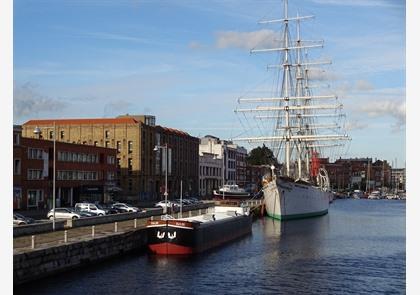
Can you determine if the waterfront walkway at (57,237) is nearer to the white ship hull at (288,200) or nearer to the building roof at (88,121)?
the white ship hull at (288,200)

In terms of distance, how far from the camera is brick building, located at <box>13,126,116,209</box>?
2446 inches

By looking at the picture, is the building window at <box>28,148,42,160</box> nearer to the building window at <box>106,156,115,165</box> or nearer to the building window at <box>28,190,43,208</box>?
the building window at <box>28,190,43,208</box>

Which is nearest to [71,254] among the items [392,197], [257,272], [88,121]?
[257,272]

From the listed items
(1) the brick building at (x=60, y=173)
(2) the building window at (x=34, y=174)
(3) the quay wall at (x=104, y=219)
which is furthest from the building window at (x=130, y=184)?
(3) the quay wall at (x=104, y=219)

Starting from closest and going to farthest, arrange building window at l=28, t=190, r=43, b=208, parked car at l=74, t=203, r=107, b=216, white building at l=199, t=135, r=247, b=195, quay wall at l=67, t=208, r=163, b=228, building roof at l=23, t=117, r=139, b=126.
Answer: quay wall at l=67, t=208, r=163, b=228
parked car at l=74, t=203, r=107, b=216
building window at l=28, t=190, r=43, b=208
building roof at l=23, t=117, r=139, b=126
white building at l=199, t=135, r=247, b=195

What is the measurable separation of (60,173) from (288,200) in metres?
30.1

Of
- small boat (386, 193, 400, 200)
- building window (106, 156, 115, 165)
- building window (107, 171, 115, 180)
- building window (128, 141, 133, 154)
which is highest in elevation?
building window (128, 141, 133, 154)

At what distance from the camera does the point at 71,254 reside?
32125 mm

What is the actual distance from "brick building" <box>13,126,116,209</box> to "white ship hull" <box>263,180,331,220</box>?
905 inches

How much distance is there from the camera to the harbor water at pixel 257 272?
93.4 ft

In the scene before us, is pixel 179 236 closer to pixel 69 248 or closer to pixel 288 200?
pixel 69 248

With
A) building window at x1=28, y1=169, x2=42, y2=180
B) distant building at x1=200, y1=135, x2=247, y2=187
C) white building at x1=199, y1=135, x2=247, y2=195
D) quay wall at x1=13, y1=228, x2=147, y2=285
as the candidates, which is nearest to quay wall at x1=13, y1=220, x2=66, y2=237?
quay wall at x1=13, y1=228, x2=147, y2=285
